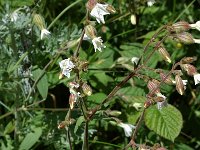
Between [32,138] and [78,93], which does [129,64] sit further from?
[78,93]

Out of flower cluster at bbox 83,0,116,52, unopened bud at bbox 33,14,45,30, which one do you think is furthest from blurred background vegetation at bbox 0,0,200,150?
flower cluster at bbox 83,0,116,52

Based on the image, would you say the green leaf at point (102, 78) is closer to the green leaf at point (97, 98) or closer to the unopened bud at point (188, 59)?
the green leaf at point (97, 98)

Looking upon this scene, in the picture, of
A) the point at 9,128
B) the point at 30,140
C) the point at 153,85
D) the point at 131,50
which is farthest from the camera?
the point at 131,50

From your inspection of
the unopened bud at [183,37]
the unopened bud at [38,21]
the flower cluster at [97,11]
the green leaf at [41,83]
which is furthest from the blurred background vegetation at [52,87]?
the flower cluster at [97,11]

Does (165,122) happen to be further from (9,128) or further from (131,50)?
(9,128)

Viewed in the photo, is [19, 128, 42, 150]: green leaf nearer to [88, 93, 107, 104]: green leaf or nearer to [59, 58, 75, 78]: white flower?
[88, 93, 107, 104]: green leaf

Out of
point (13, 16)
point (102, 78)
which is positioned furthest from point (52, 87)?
point (13, 16)
